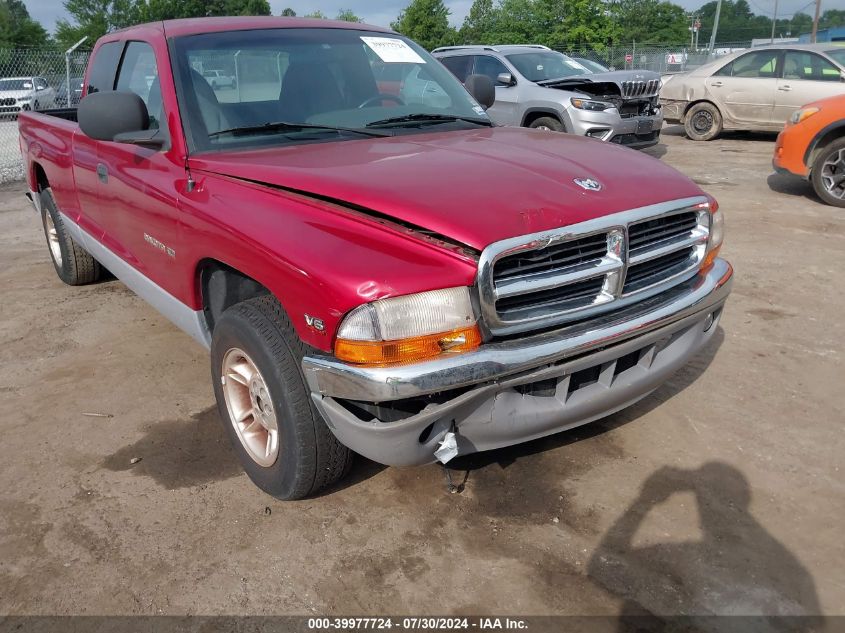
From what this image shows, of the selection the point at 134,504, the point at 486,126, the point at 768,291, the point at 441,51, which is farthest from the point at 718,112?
the point at 134,504

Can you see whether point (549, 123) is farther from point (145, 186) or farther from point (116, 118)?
point (116, 118)

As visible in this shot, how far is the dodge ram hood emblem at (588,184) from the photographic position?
262cm

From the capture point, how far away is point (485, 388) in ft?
7.43

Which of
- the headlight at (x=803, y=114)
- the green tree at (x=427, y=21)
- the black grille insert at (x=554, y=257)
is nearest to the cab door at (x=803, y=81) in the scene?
the headlight at (x=803, y=114)

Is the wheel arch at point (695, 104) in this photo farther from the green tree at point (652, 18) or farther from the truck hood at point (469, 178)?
the green tree at point (652, 18)

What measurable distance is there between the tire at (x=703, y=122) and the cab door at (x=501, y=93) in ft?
14.6

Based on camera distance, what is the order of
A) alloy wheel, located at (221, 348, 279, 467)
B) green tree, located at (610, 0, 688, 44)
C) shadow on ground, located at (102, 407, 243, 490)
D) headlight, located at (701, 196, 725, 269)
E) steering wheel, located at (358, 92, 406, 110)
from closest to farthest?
1. alloy wheel, located at (221, 348, 279, 467)
2. headlight, located at (701, 196, 725, 269)
3. shadow on ground, located at (102, 407, 243, 490)
4. steering wheel, located at (358, 92, 406, 110)
5. green tree, located at (610, 0, 688, 44)

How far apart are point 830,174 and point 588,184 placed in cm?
641

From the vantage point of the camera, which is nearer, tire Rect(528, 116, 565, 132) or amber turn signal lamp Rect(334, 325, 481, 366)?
amber turn signal lamp Rect(334, 325, 481, 366)

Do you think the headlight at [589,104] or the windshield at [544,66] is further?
the windshield at [544,66]

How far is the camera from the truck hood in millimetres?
2359

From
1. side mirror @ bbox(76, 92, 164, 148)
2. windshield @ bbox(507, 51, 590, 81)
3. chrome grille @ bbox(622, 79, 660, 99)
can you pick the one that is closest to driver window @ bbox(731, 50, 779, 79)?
chrome grille @ bbox(622, 79, 660, 99)

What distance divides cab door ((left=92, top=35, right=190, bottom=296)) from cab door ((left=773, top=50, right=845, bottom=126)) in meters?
10.8

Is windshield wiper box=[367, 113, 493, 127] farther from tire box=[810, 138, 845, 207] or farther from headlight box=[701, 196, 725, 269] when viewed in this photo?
tire box=[810, 138, 845, 207]
